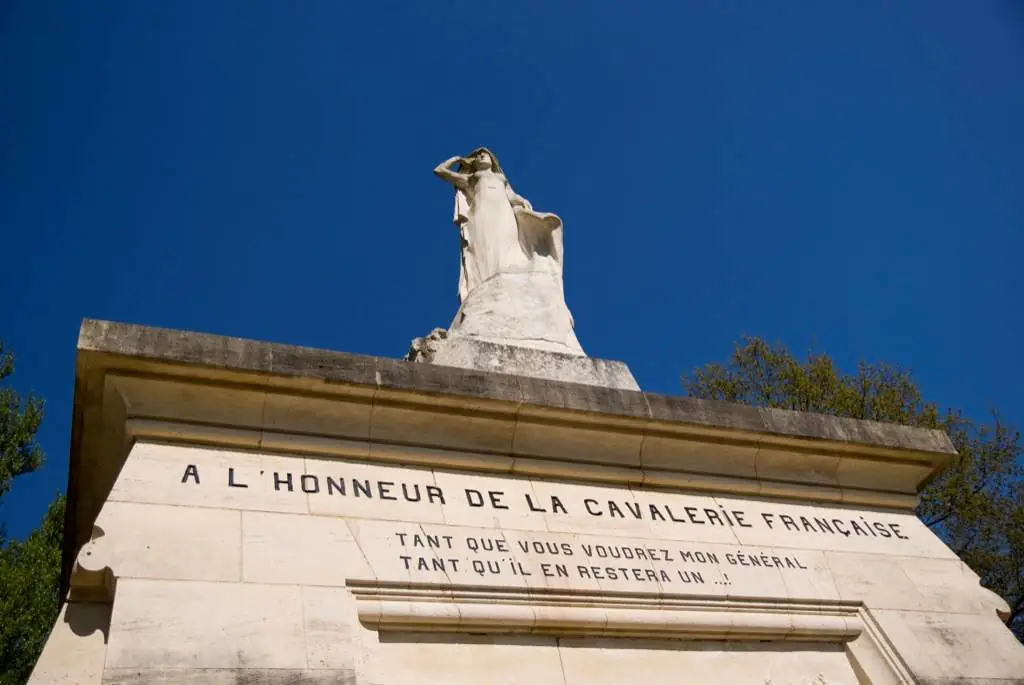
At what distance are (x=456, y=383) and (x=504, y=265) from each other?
11.7ft

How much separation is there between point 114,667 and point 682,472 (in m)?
4.21

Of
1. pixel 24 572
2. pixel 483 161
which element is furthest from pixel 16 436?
pixel 483 161

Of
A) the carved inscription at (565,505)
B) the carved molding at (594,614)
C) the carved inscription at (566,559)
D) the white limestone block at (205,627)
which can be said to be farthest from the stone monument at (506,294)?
the white limestone block at (205,627)

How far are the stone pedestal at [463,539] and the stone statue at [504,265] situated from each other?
6.56 ft

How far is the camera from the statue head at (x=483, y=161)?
1184 cm

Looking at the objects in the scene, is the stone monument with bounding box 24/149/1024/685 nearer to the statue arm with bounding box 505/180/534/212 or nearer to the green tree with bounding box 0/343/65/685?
the statue arm with bounding box 505/180/534/212

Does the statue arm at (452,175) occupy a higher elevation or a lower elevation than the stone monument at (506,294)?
higher

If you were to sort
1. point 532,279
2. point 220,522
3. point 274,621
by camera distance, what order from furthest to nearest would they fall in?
point 532,279
point 220,522
point 274,621

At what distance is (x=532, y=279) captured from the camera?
1027 cm

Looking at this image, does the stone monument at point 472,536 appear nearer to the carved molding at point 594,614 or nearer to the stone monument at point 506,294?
the carved molding at point 594,614

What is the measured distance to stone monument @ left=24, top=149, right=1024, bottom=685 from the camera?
18.8 ft

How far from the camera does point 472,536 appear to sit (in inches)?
261

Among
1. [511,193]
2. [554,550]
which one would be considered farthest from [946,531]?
[554,550]

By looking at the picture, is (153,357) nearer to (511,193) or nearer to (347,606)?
(347,606)
